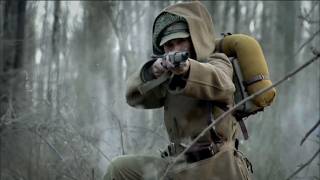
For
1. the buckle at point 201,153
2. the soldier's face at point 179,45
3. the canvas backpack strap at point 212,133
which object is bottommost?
the buckle at point 201,153

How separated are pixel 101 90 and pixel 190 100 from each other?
1373 cm

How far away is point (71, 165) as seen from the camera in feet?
18.7

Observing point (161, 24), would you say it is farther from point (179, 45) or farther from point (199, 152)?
point (199, 152)

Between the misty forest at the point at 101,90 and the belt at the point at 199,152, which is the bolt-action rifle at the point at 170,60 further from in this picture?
the misty forest at the point at 101,90

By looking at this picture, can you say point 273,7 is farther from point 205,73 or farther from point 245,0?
point 205,73

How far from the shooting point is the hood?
3652 mm

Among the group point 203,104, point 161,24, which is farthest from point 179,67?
point 161,24

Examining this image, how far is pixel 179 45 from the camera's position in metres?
3.78

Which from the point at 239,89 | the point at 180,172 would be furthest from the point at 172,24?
the point at 180,172

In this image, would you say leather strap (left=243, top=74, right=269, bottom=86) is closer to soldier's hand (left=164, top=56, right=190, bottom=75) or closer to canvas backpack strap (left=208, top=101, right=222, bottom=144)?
canvas backpack strap (left=208, top=101, right=222, bottom=144)

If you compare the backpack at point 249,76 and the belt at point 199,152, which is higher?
the backpack at point 249,76

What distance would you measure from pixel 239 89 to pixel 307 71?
14.0 meters

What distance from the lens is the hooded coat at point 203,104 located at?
3.36m

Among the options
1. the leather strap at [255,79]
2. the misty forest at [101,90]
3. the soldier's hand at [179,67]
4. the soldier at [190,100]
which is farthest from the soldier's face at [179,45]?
the misty forest at [101,90]
